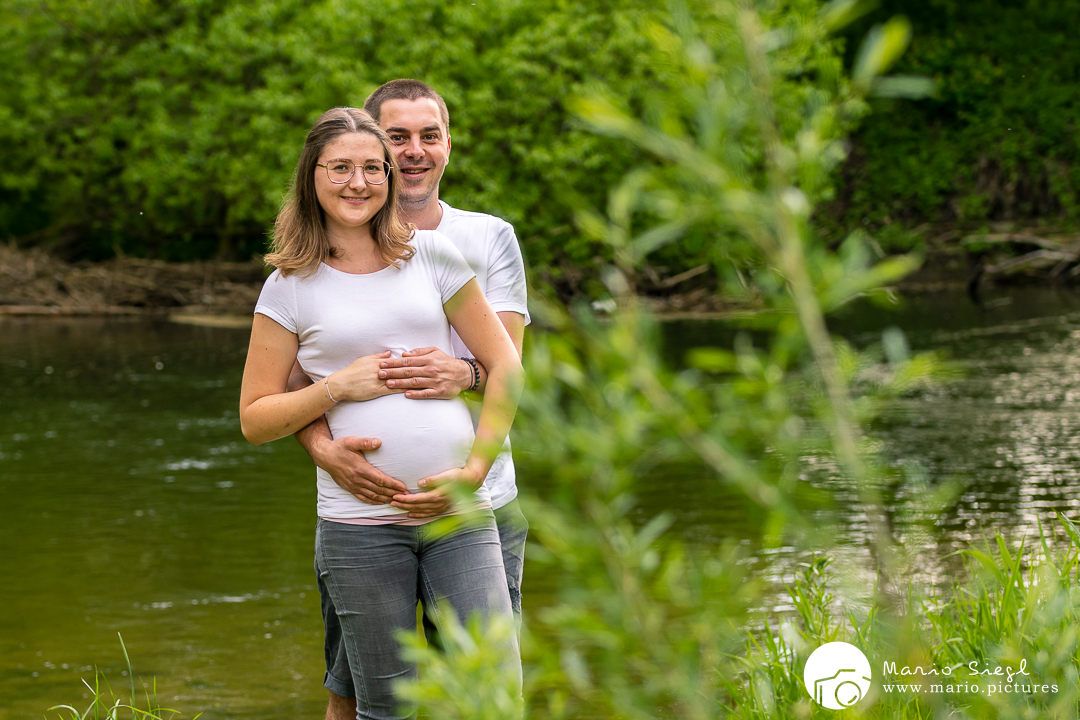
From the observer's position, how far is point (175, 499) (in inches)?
349

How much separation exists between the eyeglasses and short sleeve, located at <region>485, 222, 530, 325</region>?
42 centimetres

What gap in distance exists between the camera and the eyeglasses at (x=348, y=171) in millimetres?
2842

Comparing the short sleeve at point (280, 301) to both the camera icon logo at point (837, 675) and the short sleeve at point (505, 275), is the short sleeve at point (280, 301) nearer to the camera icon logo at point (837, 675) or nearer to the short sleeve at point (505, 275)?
the short sleeve at point (505, 275)

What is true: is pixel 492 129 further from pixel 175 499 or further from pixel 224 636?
pixel 224 636

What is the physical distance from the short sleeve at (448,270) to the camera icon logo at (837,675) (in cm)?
129

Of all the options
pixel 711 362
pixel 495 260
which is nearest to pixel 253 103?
pixel 495 260

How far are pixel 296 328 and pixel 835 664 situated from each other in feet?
5.06

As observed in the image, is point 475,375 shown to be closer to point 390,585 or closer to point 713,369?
point 390,585

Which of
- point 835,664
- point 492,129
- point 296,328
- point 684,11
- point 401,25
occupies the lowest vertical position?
point 835,664

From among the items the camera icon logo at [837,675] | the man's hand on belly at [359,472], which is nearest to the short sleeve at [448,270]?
the man's hand on belly at [359,472]

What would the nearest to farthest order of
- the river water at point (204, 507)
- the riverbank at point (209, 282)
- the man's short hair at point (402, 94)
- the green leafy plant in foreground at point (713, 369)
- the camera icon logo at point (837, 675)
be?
the green leafy plant in foreground at point (713, 369) < the camera icon logo at point (837, 675) < the man's short hair at point (402, 94) < the river water at point (204, 507) < the riverbank at point (209, 282)

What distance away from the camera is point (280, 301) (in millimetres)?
2812

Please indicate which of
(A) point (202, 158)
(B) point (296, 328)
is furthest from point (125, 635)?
(A) point (202, 158)

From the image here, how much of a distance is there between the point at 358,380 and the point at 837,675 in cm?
135
